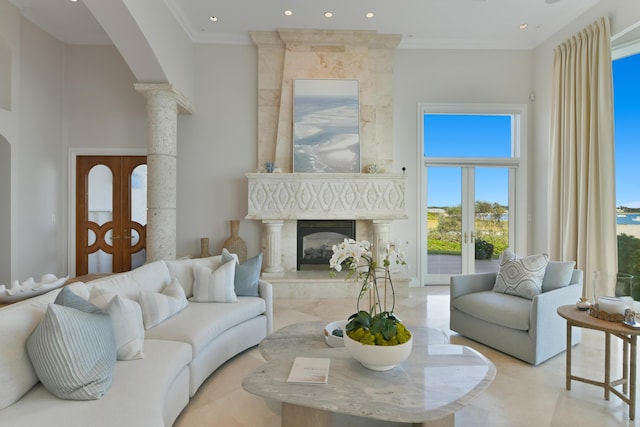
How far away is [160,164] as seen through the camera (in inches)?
185

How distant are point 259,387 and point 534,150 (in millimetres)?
5879

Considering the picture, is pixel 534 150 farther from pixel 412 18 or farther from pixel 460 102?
pixel 412 18

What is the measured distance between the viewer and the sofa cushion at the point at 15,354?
152cm

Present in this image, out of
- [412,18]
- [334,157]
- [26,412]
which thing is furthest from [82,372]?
[412,18]

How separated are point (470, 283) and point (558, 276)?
770 millimetres

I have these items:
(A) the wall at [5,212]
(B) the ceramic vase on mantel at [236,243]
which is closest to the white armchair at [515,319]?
(B) the ceramic vase on mantel at [236,243]

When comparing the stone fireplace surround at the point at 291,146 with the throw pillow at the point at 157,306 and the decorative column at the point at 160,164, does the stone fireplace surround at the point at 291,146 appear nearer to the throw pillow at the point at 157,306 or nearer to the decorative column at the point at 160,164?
the decorative column at the point at 160,164

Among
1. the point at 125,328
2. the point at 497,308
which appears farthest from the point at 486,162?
the point at 125,328

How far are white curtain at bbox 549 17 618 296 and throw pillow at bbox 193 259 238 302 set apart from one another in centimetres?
421

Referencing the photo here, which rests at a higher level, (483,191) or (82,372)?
(483,191)

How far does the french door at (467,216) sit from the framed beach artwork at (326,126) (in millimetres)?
1494

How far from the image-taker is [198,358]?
2.46m

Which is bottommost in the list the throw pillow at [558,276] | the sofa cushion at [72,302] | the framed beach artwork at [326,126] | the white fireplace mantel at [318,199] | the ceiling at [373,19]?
the throw pillow at [558,276]

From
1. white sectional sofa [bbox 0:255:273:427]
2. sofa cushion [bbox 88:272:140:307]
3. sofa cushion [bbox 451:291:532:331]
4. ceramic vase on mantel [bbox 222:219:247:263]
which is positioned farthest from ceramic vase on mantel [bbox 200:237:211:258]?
sofa cushion [bbox 451:291:532:331]
